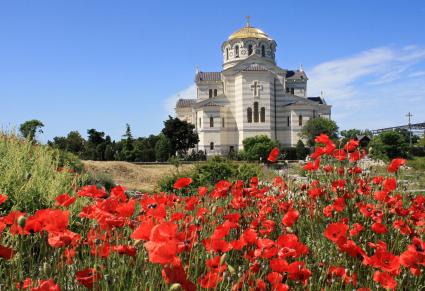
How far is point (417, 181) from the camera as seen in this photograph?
788 cm

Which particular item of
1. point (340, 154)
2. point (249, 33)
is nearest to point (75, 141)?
point (249, 33)

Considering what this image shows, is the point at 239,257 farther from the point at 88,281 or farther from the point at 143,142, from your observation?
the point at 143,142

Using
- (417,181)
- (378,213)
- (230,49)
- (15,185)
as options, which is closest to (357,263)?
(378,213)

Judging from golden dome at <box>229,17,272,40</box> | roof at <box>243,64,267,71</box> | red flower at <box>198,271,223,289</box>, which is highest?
golden dome at <box>229,17,272,40</box>

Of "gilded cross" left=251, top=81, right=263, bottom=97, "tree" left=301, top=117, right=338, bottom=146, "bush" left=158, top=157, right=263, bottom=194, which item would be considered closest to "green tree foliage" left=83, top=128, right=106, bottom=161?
"gilded cross" left=251, top=81, right=263, bottom=97

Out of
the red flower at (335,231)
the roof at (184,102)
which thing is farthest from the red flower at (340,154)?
the roof at (184,102)

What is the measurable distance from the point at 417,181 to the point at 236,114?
41.3 metres

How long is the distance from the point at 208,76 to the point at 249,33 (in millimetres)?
8562

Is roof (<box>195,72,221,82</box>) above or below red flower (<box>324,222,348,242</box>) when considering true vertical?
above

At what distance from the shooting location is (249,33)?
51094 millimetres

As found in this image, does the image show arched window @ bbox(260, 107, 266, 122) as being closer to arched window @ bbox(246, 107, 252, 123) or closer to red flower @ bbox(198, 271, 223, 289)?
arched window @ bbox(246, 107, 252, 123)

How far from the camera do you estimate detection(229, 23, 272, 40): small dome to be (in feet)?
167

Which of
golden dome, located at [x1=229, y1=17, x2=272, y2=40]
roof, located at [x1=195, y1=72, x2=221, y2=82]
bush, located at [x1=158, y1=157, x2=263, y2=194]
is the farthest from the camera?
roof, located at [x1=195, y1=72, x2=221, y2=82]

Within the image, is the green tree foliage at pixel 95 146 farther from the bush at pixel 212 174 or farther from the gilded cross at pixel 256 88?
the bush at pixel 212 174
